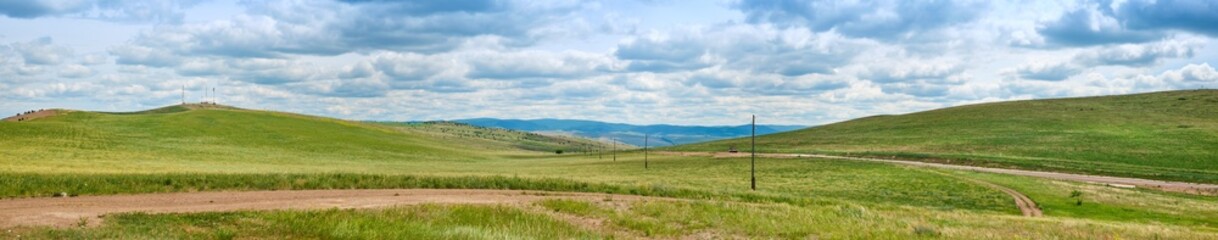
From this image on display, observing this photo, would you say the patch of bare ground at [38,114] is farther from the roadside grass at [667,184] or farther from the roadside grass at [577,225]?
the roadside grass at [577,225]

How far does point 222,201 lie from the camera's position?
92.2 feet

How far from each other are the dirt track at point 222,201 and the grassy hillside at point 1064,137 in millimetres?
62857

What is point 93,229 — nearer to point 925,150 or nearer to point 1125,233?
point 1125,233

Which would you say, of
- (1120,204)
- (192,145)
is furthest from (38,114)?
(1120,204)

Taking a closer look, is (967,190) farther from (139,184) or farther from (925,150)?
(925,150)

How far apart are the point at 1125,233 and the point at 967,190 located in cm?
2792

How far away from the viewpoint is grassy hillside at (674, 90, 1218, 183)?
82.9m

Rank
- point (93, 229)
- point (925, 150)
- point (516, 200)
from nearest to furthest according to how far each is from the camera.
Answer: point (93, 229)
point (516, 200)
point (925, 150)

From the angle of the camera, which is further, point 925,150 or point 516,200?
point 925,150

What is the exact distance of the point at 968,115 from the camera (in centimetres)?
14875

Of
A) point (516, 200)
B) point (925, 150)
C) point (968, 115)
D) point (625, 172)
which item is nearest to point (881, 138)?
point (925, 150)

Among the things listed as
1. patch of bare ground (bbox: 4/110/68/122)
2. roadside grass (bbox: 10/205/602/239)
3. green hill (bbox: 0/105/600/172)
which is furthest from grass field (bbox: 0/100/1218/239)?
patch of bare ground (bbox: 4/110/68/122)

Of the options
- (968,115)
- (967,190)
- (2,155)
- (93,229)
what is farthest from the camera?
(968,115)

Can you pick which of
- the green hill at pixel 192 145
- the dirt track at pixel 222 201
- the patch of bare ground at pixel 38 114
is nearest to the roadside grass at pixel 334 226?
the dirt track at pixel 222 201
